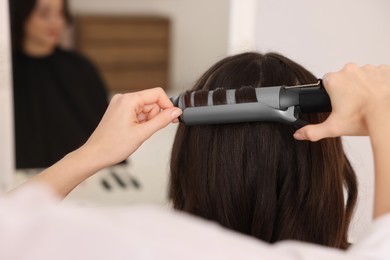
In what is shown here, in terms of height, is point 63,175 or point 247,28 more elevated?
point 247,28

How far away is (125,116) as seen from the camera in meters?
0.62

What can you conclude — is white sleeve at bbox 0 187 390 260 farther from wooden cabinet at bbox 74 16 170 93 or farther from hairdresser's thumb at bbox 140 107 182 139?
wooden cabinet at bbox 74 16 170 93

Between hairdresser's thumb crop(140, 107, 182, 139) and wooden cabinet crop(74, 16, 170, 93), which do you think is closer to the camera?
hairdresser's thumb crop(140, 107, 182, 139)

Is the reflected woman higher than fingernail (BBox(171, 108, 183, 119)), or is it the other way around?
fingernail (BBox(171, 108, 183, 119))

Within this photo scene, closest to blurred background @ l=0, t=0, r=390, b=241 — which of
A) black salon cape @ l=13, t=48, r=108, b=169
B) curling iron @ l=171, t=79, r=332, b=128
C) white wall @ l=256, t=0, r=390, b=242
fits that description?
white wall @ l=256, t=0, r=390, b=242

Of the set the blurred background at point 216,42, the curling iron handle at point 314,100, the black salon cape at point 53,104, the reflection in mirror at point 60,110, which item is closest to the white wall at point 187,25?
the blurred background at point 216,42

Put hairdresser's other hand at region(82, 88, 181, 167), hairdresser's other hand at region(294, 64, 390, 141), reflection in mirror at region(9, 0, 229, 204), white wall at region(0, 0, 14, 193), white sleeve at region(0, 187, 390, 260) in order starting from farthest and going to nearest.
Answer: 1. reflection in mirror at region(9, 0, 229, 204)
2. white wall at region(0, 0, 14, 193)
3. hairdresser's other hand at region(82, 88, 181, 167)
4. hairdresser's other hand at region(294, 64, 390, 141)
5. white sleeve at region(0, 187, 390, 260)

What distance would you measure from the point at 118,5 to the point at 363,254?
3.43m

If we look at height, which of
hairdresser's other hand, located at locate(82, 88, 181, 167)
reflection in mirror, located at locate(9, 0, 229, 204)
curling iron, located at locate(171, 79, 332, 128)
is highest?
curling iron, located at locate(171, 79, 332, 128)

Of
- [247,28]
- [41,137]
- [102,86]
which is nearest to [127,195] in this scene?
[41,137]

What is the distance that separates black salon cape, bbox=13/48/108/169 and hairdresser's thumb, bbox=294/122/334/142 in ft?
4.53

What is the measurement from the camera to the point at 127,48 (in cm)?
359

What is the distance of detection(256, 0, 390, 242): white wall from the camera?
1016 millimetres

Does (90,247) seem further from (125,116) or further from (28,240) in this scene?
(125,116)
